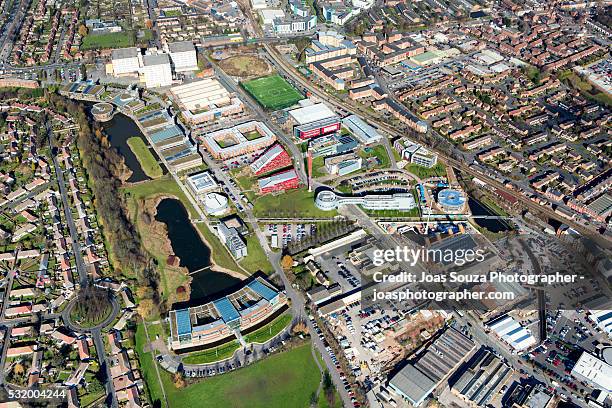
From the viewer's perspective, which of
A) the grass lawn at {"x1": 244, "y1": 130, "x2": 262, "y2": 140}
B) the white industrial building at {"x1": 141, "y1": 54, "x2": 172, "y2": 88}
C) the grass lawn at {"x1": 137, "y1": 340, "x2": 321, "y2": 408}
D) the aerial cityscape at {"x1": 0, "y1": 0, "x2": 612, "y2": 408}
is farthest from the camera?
the white industrial building at {"x1": 141, "y1": 54, "x2": 172, "y2": 88}

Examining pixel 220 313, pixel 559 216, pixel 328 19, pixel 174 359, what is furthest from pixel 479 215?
pixel 328 19

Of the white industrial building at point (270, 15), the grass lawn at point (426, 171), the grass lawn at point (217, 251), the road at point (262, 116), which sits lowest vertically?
the grass lawn at point (217, 251)

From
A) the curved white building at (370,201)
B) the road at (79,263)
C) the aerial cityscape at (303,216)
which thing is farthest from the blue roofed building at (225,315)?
the curved white building at (370,201)

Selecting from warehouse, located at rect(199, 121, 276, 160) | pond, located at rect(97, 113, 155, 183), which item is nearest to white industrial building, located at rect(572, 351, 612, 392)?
warehouse, located at rect(199, 121, 276, 160)

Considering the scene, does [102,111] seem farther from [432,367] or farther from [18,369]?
[432,367]

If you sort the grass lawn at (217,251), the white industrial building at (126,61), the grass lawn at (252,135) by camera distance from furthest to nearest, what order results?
the white industrial building at (126,61) < the grass lawn at (252,135) < the grass lawn at (217,251)

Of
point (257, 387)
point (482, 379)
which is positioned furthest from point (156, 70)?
point (482, 379)

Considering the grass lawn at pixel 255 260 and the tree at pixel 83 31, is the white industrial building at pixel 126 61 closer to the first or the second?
the tree at pixel 83 31

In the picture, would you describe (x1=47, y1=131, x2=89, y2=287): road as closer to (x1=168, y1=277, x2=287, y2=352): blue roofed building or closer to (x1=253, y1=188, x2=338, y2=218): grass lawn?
(x1=168, y1=277, x2=287, y2=352): blue roofed building
